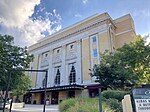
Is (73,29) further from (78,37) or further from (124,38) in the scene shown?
(124,38)

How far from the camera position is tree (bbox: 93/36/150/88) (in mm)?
15769

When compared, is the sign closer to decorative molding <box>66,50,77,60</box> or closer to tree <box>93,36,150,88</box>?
tree <box>93,36,150,88</box>

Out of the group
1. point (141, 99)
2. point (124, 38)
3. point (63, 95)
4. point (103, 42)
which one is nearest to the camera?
point (141, 99)

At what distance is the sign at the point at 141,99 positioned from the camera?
153 inches

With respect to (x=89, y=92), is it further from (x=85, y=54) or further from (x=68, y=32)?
(x=68, y=32)

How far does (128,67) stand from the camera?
17031mm

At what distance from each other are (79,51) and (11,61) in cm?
1654

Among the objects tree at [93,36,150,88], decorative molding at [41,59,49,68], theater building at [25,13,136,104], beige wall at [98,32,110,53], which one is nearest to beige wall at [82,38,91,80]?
theater building at [25,13,136,104]

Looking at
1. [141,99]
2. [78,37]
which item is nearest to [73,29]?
[78,37]

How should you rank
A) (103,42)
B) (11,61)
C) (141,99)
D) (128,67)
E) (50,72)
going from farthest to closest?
1. (50,72)
2. (103,42)
3. (128,67)
4. (11,61)
5. (141,99)

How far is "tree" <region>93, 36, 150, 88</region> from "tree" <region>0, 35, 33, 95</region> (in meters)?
8.79

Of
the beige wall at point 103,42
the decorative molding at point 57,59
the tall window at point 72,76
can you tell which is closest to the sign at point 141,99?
the beige wall at point 103,42

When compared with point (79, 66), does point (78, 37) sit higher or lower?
higher

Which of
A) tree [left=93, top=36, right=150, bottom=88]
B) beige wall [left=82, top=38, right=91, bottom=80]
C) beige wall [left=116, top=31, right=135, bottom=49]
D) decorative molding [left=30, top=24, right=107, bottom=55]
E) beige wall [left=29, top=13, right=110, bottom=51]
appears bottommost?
tree [left=93, top=36, right=150, bottom=88]
